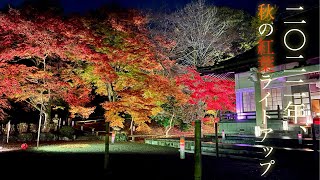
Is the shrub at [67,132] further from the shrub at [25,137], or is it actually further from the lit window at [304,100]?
the lit window at [304,100]

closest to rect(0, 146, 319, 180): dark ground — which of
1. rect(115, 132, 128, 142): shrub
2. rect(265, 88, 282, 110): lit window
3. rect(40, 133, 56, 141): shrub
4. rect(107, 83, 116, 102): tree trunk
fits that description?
rect(265, 88, 282, 110): lit window

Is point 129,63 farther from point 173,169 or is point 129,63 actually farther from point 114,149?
point 173,169

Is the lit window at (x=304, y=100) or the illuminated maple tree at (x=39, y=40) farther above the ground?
the illuminated maple tree at (x=39, y=40)

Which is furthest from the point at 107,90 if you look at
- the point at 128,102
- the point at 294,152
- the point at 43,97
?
the point at 294,152

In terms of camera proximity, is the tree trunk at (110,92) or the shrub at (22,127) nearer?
the tree trunk at (110,92)

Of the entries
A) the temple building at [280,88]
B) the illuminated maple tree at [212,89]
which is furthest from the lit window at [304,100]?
the illuminated maple tree at [212,89]

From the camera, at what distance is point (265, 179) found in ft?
25.4

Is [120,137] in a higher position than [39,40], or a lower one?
lower

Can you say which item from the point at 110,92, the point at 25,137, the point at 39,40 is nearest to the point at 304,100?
the point at 110,92

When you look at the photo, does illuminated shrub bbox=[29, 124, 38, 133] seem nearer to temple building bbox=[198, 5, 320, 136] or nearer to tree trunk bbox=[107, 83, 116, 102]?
tree trunk bbox=[107, 83, 116, 102]

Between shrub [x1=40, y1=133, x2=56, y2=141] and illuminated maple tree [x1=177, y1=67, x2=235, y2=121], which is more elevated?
illuminated maple tree [x1=177, y1=67, x2=235, y2=121]

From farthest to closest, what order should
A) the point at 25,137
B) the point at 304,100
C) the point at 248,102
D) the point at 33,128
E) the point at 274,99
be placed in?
the point at 33,128 → the point at 25,137 → the point at 248,102 → the point at 274,99 → the point at 304,100

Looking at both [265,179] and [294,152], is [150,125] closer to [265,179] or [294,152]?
[294,152]

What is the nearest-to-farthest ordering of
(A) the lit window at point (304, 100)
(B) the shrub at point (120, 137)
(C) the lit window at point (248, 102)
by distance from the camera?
(A) the lit window at point (304, 100) → (C) the lit window at point (248, 102) → (B) the shrub at point (120, 137)
